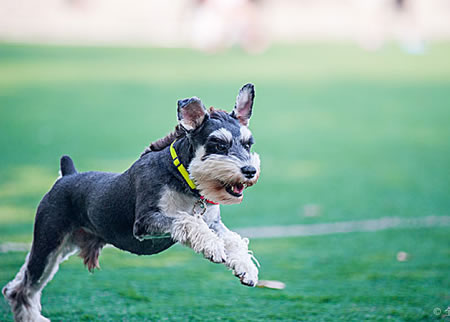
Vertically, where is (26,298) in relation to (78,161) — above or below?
below

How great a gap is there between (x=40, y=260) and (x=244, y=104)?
5.97ft

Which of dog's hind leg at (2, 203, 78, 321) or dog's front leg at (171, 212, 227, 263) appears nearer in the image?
dog's front leg at (171, 212, 227, 263)

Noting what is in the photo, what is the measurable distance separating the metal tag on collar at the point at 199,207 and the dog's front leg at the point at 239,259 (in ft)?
0.63

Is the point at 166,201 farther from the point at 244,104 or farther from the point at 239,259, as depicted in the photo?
the point at 244,104

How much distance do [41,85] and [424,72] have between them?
43.5 ft

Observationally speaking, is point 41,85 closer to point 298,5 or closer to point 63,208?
point 63,208

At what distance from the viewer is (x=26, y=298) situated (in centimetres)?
524

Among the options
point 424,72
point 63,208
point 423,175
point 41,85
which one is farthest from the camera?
point 424,72

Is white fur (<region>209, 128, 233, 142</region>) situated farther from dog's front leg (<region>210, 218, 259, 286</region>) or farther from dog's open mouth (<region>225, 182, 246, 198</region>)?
dog's front leg (<region>210, 218, 259, 286</region>)

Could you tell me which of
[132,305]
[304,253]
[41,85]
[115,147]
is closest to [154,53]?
[41,85]

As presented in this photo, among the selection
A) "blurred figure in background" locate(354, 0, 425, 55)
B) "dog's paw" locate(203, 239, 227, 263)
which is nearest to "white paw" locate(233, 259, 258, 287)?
"dog's paw" locate(203, 239, 227, 263)

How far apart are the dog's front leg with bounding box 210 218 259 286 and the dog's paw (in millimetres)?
100

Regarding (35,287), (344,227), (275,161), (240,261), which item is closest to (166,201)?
(240,261)

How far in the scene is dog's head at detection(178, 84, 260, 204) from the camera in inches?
170
